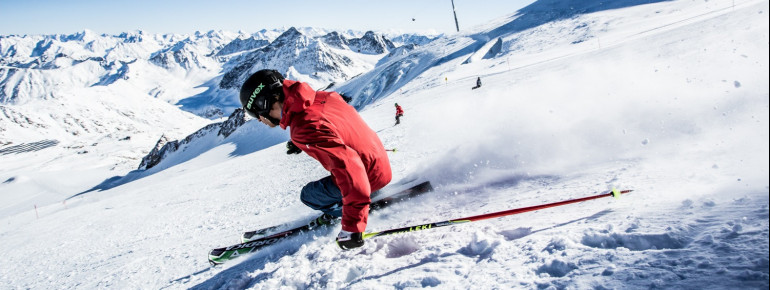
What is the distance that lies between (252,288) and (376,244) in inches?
50.2

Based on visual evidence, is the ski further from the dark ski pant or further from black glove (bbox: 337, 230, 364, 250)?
black glove (bbox: 337, 230, 364, 250)

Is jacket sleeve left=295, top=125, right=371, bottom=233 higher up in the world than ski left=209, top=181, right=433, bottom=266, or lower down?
higher up

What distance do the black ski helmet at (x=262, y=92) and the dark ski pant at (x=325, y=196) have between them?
1.07 metres

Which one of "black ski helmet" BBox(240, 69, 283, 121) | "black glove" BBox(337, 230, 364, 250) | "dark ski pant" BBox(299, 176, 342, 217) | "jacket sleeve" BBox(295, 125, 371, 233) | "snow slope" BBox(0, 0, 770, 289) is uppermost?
"black ski helmet" BBox(240, 69, 283, 121)

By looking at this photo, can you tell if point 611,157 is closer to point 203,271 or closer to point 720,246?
point 720,246

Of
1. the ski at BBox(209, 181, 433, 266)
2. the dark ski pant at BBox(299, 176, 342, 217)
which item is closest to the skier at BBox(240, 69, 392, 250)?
the dark ski pant at BBox(299, 176, 342, 217)

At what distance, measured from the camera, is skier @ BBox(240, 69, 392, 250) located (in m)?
3.10

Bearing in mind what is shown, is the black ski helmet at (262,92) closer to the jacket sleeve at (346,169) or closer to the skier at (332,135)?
the skier at (332,135)

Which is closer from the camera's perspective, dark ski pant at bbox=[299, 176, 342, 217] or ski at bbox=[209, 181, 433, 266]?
dark ski pant at bbox=[299, 176, 342, 217]

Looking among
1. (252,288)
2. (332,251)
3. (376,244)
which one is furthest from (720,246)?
(252,288)

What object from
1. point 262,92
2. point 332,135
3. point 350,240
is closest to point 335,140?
point 332,135

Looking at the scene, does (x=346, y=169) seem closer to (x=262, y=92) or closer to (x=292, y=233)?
(x=262, y=92)

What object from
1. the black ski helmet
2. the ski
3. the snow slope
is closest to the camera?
the snow slope

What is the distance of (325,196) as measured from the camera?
4348mm
